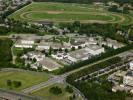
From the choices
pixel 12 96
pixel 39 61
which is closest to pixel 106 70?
pixel 39 61

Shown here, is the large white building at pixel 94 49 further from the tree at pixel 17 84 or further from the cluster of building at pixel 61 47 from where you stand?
the tree at pixel 17 84

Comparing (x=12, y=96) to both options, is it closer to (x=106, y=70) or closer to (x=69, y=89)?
(x=69, y=89)

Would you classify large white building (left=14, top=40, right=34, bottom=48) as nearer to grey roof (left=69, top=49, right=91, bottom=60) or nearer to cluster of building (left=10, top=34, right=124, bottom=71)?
cluster of building (left=10, top=34, right=124, bottom=71)

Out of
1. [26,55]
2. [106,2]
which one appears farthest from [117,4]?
[26,55]

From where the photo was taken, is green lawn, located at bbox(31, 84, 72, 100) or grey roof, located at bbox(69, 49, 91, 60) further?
grey roof, located at bbox(69, 49, 91, 60)

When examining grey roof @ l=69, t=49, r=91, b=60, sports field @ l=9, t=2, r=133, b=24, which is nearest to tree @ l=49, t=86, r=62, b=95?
grey roof @ l=69, t=49, r=91, b=60

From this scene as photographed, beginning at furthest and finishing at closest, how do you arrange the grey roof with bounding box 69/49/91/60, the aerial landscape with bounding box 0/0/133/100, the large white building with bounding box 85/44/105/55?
the large white building with bounding box 85/44/105/55 < the grey roof with bounding box 69/49/91/60 < the aerial landscape with bounding box 0/0/133/100

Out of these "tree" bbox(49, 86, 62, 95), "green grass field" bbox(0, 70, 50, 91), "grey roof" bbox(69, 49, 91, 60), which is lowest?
"green grass field" bbox(0, 70, 50, 91)
